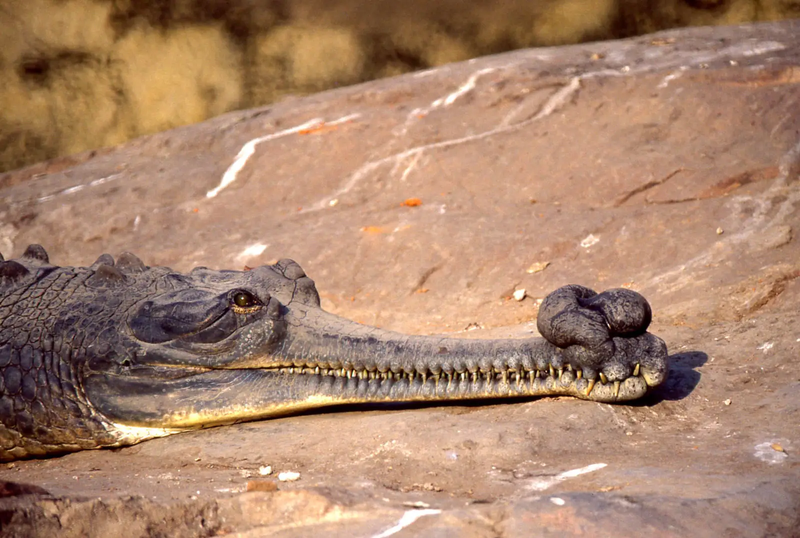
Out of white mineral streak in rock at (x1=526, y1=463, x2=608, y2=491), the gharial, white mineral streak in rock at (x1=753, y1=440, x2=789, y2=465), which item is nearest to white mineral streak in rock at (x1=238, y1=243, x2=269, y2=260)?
the gharial

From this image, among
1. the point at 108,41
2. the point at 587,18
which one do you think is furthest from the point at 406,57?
the point at 108,41

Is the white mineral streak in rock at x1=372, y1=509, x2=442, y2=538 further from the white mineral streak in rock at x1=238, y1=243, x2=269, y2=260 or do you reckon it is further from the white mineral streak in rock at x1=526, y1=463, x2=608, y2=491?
the white mineral streak in rock at x1=238, y1=243, x2=269, y2=260

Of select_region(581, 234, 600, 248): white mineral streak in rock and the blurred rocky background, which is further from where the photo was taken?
the blurred rocky background

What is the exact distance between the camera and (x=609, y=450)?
3891 millimetres

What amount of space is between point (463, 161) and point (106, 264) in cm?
405

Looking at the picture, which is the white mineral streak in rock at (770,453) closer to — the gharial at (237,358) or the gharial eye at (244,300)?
the gharial at (237,358)

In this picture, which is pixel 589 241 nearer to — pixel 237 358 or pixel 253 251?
pixel 253 251

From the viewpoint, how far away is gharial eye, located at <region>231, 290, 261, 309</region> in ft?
15.2

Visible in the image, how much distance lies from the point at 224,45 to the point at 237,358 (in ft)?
27.0

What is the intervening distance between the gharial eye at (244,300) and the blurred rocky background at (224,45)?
789 centimetres

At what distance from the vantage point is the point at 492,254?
7.17 m

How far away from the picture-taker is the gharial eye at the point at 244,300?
464 centimetres

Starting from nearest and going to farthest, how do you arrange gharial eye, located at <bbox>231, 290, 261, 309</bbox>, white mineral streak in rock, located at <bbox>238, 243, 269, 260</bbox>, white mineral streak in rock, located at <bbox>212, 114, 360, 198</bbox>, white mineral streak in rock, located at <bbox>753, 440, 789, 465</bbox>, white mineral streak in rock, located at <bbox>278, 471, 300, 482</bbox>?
1. white mineral streak in rock, located at <bbox>753, 440, 789, 465</bbox>
2. white mineral streak in rock, located at <bbox>278, 471, 300, 482</bbox>
3. gharial eye, located at <bbox>231, 290, 261, 309</bbox>
4. white mineral streak in rock, located at <bbox>238, 243, 269, 260</bbox>
5. white mineral streak in rock, located at <bbox>212, 114, 360, 198</bbox>

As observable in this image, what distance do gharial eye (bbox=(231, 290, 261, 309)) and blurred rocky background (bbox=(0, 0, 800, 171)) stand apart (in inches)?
311
